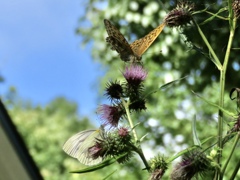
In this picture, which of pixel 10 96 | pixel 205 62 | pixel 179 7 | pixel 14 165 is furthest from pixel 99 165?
pixel 10 96

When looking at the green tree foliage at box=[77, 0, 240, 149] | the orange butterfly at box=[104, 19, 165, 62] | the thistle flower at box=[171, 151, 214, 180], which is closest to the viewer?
the thistle flower at box=[171, 151, 214, 180]

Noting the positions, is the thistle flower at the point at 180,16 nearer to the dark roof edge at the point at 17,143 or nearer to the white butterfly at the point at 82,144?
the white butterfly at the point at 82,144

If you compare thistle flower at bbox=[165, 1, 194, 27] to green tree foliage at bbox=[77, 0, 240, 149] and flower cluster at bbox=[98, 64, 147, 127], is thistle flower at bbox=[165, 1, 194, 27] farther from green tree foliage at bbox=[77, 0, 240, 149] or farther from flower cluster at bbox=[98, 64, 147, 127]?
green tree foliage at bbox=[77, 0, 240, 149]

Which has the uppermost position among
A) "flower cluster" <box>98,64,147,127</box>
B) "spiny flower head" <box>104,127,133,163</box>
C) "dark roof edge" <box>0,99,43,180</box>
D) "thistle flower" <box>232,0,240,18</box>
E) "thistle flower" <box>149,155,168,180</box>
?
"dark roof edge" <box>0,99,43,180</box>

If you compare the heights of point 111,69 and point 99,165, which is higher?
point 111,69

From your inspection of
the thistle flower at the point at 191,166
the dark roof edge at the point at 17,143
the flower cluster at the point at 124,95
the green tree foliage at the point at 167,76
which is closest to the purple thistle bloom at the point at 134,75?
the flower cluster at the point at 124,95

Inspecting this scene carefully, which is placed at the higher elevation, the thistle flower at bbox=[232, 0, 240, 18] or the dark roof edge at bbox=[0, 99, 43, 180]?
the dark roof edge at bbox=[0, 99, 43, 180]

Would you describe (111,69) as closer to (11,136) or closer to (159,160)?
(11,136)

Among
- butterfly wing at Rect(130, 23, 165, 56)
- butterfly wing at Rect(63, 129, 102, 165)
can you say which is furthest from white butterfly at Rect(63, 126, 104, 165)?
butterfly wing at Rect(130, 23, 165, 56)
